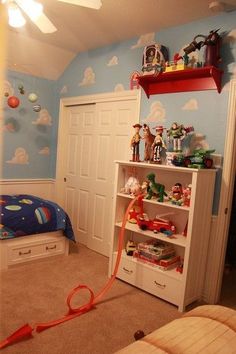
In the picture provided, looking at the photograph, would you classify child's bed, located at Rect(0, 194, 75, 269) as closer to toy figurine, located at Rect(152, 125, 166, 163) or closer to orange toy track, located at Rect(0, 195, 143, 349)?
orange toy track, located at Rect(0, 195, 143, 349)

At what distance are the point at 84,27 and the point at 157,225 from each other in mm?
2182

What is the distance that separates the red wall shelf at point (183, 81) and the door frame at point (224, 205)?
6.8 inches

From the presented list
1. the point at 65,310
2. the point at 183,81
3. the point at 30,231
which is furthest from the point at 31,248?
the point at 183,81

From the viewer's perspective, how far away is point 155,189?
2717mm

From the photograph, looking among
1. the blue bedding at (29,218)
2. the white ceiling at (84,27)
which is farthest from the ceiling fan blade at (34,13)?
the blue bedding at (29,218)

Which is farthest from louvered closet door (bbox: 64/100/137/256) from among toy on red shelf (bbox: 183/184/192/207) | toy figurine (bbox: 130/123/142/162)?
toy on red shelf (bbox: 183/184/192/207)

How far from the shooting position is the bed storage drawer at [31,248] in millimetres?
2920

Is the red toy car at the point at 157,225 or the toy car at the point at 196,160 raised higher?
the toy car at the point at 196,160

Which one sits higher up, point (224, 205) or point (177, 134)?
point (177, 134)

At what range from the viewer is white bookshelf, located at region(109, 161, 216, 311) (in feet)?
7.83

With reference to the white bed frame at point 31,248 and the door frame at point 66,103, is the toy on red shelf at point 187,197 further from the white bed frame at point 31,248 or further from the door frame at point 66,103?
the white bed frame at point 31,248

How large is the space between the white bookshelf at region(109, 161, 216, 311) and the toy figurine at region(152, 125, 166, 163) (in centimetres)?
15

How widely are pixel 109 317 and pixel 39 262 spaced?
4.05 ft

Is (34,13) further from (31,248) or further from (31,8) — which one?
(31,248)
